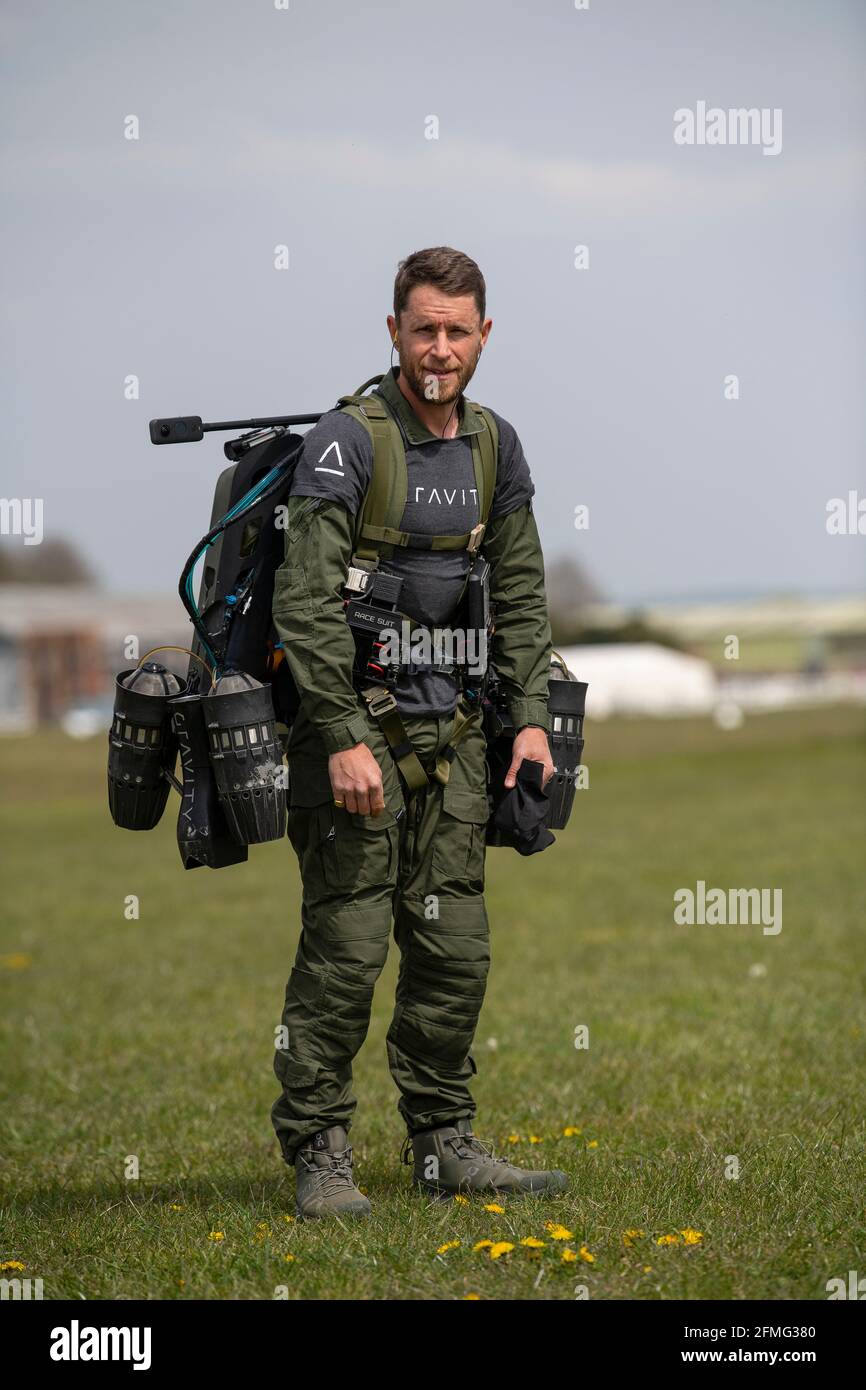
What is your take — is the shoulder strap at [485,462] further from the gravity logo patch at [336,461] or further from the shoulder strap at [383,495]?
the gravity logo patch at [336,461]

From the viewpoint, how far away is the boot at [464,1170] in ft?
18.3

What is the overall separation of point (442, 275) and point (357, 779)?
1736mm

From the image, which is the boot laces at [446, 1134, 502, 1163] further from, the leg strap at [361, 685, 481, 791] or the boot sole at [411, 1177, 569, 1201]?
the leg strap at [361, 685, 481, 791]

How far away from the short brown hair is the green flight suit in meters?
0.48

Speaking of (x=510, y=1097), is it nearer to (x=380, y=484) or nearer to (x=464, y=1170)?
(x=464, y=1170)

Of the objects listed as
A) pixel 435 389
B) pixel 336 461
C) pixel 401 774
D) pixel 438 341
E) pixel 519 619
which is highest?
pixel 438 341

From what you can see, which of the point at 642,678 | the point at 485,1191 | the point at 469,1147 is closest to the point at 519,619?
the point at 469,1147

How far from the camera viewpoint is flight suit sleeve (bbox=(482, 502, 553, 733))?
5.80 metres

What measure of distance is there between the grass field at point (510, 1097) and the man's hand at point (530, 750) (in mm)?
1470

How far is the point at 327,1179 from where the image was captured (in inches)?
217

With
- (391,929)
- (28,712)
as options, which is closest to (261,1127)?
(391,929)

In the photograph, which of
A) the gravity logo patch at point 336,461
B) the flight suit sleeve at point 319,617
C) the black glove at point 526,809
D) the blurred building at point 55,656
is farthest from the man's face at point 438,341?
the blurred building at point 55,656
